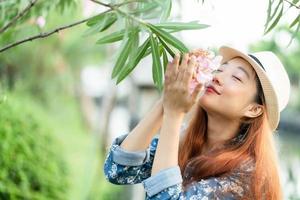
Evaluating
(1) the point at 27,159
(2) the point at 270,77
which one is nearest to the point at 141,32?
(2) the point at 270,77

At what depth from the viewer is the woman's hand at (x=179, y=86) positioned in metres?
1.92

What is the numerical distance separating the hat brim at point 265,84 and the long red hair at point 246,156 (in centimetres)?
2

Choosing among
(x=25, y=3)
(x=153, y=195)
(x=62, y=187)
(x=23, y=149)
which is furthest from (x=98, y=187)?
(x=153, y=195)

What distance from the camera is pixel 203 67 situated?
1.95 metres

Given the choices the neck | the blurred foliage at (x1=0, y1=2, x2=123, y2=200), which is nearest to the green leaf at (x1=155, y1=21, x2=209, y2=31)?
the neck

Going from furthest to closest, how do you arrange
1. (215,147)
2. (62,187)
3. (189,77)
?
1. (62,187)
2. (215,147)
3. (189,77)

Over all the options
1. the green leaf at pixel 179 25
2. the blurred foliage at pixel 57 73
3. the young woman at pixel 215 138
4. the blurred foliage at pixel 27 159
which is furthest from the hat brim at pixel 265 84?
the blurred foliage at pixel 57 73

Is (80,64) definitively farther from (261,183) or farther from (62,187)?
(261,183)

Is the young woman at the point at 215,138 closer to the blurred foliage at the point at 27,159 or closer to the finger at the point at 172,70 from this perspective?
the finger at the point at 172,70

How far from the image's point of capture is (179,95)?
194cm

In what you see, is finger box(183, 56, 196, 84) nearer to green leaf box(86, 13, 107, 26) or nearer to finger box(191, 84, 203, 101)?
finger box(191, 84, 203, 101)

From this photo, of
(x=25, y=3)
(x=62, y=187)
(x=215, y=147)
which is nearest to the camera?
(x=215, y=147)

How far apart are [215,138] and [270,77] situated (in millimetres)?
263

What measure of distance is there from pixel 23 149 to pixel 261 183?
2.46m
